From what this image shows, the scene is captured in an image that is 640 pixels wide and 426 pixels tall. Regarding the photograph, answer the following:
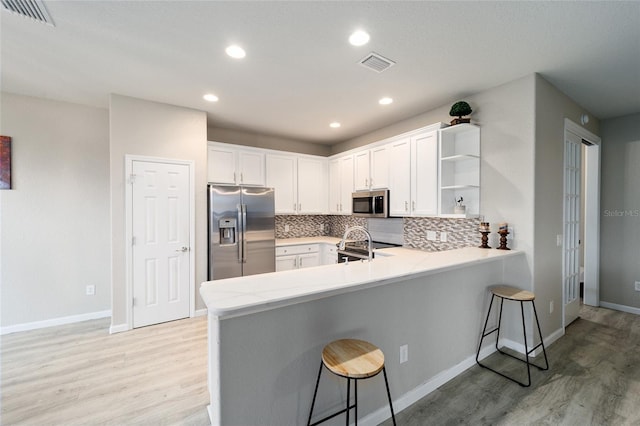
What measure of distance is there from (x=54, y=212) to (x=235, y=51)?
3141mm

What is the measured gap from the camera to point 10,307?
3.09 meters

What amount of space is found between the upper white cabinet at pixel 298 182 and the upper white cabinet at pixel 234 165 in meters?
0.17

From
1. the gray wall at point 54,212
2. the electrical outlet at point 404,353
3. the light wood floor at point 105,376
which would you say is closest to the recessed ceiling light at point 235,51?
the gray wall at point 54,212

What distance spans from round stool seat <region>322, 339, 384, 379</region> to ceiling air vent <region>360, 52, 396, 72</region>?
2.20 meters

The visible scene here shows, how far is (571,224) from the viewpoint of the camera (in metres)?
3.29

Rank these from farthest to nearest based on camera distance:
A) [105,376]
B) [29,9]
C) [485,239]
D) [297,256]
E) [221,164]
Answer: [297,256] → [221,164] → [485,239] → [105,376] → [29,9]

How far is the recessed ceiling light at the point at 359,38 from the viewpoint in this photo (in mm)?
1951

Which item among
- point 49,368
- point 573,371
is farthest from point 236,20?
point 573,371

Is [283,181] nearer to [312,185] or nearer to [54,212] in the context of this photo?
[312,185]

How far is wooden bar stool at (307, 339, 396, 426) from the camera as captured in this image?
4.14ft

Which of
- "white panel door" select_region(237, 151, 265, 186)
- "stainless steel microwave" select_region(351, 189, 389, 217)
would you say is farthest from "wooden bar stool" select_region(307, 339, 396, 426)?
"white panel door" select_region(237, 151, 265, 186)

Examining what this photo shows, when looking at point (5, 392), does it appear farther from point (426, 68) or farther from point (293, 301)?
point (426, 68)

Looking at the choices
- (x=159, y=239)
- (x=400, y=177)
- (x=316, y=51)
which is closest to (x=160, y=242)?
(x=159, y=239)

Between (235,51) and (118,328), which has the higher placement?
(235,51)
